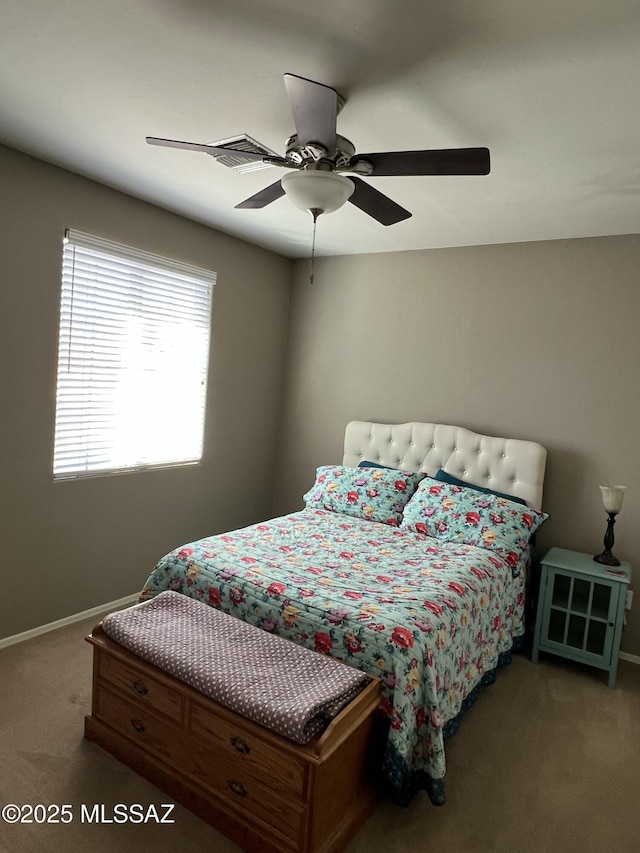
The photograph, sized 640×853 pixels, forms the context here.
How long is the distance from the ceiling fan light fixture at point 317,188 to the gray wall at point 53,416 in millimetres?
1580

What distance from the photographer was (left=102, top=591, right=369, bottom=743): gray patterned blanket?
68.0 inches

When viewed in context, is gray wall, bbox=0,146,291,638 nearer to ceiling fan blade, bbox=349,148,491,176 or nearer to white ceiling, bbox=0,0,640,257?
white ceiling, bbox=0,0,640,257

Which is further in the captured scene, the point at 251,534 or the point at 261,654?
the point at 251,534

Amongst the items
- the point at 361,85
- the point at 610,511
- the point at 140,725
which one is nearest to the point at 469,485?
the point at 610,511

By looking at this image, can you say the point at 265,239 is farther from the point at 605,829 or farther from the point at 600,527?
the point at 605,829

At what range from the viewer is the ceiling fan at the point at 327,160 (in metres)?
1.63

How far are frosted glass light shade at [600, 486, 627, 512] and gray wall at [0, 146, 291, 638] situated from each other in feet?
8.24

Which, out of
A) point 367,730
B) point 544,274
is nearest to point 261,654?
point 367,730

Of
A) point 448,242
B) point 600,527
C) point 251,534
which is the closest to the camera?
point 251,534

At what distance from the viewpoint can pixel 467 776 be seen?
2.18 meters

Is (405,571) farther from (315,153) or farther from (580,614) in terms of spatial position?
(315,153)

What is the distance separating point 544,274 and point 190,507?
111 inches

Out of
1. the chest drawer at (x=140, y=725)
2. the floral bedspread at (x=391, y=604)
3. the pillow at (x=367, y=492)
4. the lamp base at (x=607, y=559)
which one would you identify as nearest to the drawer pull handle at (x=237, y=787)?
the chest drawer at (x=140, y=725)

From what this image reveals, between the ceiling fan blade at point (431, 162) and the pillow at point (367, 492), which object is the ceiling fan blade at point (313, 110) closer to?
the ceiling fan blade at point (431, 162)
